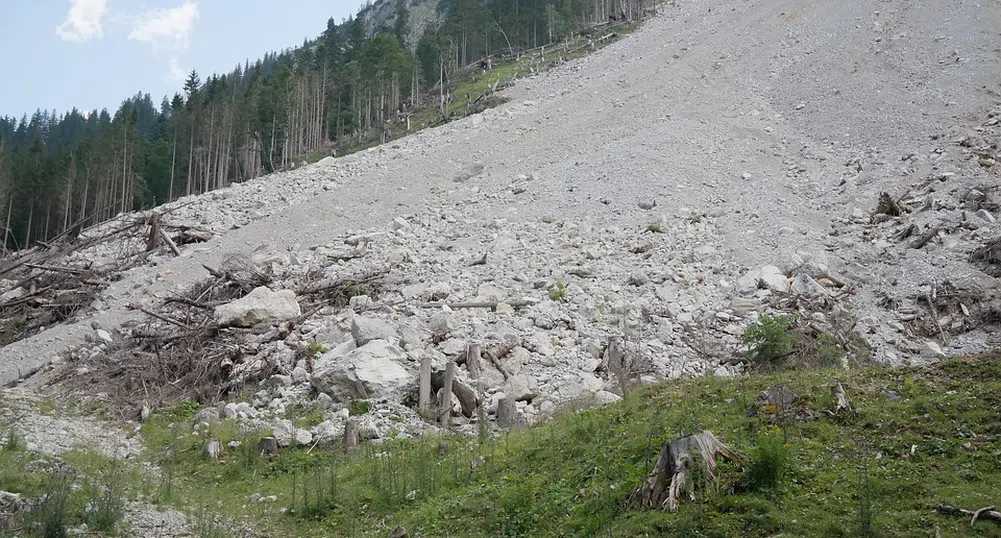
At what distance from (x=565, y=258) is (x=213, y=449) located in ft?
30.0

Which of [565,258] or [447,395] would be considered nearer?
[447,395]

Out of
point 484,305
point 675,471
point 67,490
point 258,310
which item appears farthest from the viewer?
point 258,310

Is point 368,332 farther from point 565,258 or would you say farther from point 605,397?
point 565,258

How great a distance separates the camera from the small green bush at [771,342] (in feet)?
38.7

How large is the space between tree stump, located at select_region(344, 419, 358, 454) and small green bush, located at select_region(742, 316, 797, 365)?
6.42 m

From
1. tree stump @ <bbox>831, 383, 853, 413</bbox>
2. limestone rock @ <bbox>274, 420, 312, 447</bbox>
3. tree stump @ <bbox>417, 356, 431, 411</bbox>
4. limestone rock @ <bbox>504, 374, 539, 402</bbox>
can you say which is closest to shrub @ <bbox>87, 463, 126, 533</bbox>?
limestone rock @ <bbox>274, 420, 312, 447</bbox>

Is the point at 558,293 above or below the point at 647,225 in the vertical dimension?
below

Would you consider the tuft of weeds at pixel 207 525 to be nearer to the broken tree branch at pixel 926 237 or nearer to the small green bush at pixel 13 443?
the small green bush at pixel 13 443

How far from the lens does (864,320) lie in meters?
13.9

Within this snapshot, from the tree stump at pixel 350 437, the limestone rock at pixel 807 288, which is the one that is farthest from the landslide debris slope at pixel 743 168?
the tree stump at pixel 350 437

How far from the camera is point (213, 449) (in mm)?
10633

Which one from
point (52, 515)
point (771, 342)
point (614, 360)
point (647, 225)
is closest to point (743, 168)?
point (647, 225)

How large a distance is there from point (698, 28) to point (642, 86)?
1333cm

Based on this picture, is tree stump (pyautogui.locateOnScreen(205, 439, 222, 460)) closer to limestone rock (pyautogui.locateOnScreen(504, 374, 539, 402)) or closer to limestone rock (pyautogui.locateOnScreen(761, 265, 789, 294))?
limestone rock (pyautogui.locateOnScreen(504, 374, 539, 402))
